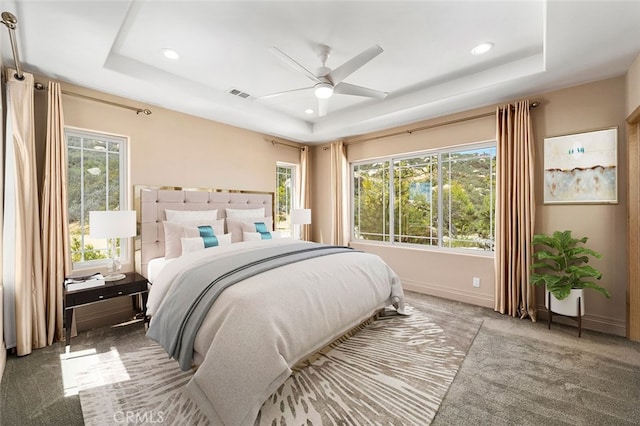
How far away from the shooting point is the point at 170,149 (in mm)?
3703

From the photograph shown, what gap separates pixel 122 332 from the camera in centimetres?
289

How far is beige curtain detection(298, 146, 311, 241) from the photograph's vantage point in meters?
5.43

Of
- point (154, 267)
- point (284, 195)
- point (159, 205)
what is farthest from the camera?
point (284, 195)

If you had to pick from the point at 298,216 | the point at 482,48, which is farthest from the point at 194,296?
the point at 482,48

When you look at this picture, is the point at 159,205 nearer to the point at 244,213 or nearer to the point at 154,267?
the point at 154,267

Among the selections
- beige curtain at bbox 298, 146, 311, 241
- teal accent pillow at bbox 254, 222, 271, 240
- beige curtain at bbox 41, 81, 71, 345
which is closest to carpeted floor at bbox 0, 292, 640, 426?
beige curtain at bbox 41, 81, 71, 345

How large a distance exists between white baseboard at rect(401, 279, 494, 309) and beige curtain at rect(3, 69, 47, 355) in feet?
14.2

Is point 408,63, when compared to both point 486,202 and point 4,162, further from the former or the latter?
point 4,162

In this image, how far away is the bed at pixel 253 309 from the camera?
163 centimetres

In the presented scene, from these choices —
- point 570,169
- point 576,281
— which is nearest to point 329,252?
point 576,281

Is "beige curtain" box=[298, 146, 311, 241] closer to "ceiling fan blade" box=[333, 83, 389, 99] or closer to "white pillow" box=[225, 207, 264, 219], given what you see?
"white pillow" box=[225, 207, 264, 219]

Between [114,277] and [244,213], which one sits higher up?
[244,213]

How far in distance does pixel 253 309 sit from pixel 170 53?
2.55 meters

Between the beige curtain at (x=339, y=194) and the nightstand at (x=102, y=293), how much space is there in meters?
3.08
